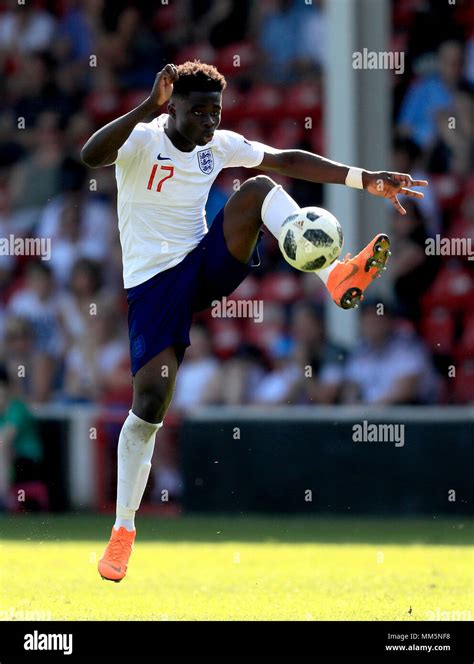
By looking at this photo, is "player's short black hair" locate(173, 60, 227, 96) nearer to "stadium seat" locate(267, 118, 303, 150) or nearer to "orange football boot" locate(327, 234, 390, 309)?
"orange football boot" locate(327, 234, 390, 309)

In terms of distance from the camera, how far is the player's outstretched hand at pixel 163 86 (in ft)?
18.6

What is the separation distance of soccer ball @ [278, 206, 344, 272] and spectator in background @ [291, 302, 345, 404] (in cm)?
435

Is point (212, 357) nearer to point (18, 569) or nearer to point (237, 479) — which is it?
point (237, 479)

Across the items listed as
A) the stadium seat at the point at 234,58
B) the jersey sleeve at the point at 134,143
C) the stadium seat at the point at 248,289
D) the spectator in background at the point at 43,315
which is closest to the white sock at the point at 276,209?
the jersey sleeve at the point at 134,143

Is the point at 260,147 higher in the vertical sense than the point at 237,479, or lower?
higher

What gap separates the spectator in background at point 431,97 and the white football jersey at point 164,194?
4.81m

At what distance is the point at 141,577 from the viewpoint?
7.31 m

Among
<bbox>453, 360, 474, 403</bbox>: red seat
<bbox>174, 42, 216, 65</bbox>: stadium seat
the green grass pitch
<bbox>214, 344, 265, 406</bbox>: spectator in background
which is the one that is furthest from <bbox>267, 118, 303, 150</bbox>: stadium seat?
the green grass pitch

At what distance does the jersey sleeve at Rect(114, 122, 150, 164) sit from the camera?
20.4ft

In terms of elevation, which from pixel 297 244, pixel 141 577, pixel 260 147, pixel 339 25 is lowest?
pixel 141 577

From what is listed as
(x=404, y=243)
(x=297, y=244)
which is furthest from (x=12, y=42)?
(x=297, y=244)

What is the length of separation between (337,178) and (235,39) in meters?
6.47

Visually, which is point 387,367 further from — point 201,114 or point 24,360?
point 201,114

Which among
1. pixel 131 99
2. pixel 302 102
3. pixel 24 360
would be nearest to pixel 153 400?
pixel 24 360
